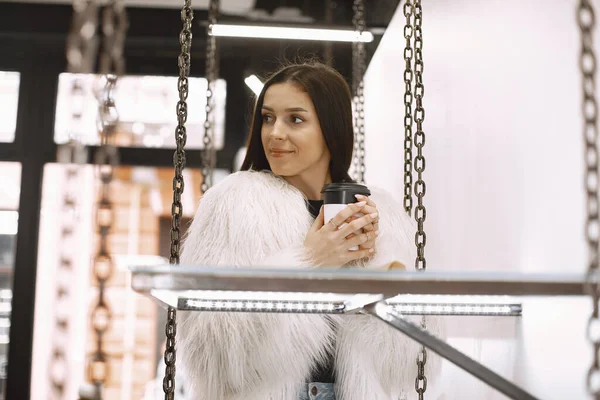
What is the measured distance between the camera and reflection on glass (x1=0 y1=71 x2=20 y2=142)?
13.2 feet

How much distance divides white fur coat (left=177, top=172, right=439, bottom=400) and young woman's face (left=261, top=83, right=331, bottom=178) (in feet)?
0.17

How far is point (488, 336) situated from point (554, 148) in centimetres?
61

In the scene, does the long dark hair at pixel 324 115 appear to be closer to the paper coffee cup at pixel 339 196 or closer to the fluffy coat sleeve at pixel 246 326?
the fluffy coat sleeve at pixel 246 326

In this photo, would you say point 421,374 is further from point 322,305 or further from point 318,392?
point 322,305

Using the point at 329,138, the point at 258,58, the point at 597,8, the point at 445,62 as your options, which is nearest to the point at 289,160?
the point at 329,138

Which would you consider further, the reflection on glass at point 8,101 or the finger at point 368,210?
the reflection on glass at point 8,101

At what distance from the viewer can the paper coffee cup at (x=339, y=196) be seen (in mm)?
1061

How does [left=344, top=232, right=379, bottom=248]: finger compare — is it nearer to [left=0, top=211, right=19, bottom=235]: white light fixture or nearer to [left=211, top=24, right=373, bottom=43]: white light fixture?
[left=211, top=24, right=373, bottom=43]: white light fixture

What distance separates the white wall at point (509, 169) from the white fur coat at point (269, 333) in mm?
272

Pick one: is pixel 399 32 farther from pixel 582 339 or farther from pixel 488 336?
pixel 582 339

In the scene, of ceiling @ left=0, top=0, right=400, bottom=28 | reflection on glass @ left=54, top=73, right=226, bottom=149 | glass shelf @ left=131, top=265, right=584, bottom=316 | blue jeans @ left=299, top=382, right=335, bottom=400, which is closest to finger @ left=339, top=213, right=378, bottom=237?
blue jeans @ left=299, top=382, right=335, bottom=400

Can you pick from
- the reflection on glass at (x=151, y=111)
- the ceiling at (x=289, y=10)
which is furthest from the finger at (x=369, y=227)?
the reflection on glass at (x=151, y=111)

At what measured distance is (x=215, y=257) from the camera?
1257 mm

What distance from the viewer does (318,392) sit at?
4.14 ft
